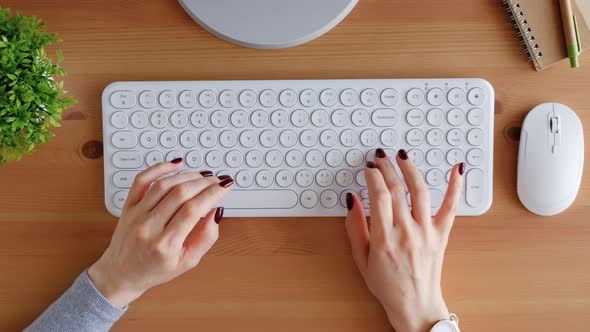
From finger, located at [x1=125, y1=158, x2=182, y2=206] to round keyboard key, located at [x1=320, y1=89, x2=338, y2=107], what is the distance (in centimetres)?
24

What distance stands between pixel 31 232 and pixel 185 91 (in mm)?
331

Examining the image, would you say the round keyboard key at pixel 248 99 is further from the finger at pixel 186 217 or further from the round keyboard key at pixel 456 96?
the round keyboard key at pixel 456 96

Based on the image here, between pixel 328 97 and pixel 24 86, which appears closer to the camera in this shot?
pixel 24 86

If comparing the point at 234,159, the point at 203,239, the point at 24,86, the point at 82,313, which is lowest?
the point at 82,313

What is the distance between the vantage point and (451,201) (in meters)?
0.68

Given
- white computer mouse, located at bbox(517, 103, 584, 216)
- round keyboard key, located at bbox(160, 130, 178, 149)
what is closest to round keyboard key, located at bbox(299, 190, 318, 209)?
round keyboard key, located at bbox(160, 130, 178, 149)

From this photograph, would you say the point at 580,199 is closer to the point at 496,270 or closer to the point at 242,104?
the point at 496,270

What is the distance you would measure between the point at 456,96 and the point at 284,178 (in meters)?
0.28

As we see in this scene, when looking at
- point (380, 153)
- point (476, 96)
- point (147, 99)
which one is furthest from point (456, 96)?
point (147, 99)

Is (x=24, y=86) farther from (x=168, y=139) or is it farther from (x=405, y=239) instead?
(x=405, y=239)

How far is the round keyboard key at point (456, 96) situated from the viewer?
713mm

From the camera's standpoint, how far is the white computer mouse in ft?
2.31

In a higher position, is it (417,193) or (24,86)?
(24,86)

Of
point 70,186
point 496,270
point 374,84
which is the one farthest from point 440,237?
point 70,186
